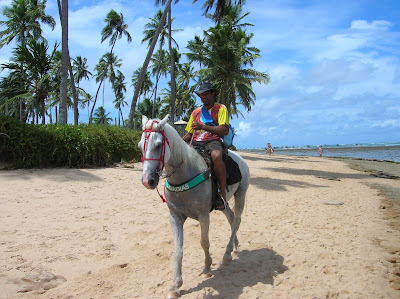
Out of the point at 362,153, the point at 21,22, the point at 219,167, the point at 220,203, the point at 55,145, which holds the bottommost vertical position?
the point at 220,203

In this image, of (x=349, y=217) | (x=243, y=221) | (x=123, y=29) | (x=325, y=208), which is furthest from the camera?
(x=123, y=29)

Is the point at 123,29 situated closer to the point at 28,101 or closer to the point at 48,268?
the point at 28,101

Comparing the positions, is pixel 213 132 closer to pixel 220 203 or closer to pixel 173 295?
pixel 220 203

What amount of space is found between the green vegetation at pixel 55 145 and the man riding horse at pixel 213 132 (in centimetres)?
758

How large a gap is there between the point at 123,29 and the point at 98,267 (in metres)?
37.9

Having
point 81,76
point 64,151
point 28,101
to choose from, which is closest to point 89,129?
point 64,151

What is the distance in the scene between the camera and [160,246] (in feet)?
17.6

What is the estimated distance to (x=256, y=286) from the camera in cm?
383

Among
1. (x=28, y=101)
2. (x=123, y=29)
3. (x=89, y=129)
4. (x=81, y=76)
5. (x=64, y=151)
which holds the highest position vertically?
(x=123, y=29)

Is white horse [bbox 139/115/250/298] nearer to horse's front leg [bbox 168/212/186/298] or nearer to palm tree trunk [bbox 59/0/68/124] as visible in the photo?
horse's front leg [bbox 168/212/186/298]

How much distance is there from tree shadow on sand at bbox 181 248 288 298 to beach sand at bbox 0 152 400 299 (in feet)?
0.05

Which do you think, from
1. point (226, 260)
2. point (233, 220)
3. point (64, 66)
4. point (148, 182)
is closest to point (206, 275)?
point (226, 260)

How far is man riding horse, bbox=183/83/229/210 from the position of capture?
3.84 metres

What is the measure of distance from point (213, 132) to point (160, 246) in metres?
2.71
